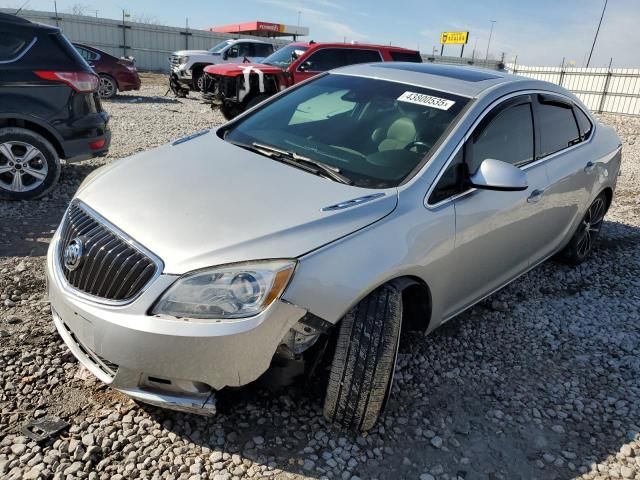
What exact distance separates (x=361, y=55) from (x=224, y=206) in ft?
31.6

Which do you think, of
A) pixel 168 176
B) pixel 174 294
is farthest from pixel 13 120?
pixel 174 294

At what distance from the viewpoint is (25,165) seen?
527cm

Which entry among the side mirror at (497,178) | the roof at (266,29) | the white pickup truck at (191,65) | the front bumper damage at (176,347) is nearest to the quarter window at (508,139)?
the side mirror at (497,178)

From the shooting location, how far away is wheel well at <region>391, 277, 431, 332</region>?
2.70 m

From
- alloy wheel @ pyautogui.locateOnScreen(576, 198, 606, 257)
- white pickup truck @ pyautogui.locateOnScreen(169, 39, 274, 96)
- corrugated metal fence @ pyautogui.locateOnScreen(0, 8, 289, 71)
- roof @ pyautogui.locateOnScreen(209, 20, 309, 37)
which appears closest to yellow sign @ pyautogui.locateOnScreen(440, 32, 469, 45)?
roof @ pyautogui.locateOnScreen(209, 20, 309, 37)

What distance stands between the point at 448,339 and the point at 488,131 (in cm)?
138

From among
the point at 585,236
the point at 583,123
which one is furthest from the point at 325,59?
the point at 585,236

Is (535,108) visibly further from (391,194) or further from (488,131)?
(391,194)

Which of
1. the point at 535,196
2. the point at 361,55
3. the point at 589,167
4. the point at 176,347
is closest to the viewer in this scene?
the point at 176,347

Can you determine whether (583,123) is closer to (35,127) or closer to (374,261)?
(374,261)

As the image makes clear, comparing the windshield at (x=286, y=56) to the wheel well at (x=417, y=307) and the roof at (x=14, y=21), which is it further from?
the wheel well at (x=417, y=307)

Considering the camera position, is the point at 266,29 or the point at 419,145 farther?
the point at 266,29

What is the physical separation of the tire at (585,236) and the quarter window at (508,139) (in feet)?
4.60

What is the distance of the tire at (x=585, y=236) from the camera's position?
4586mm
